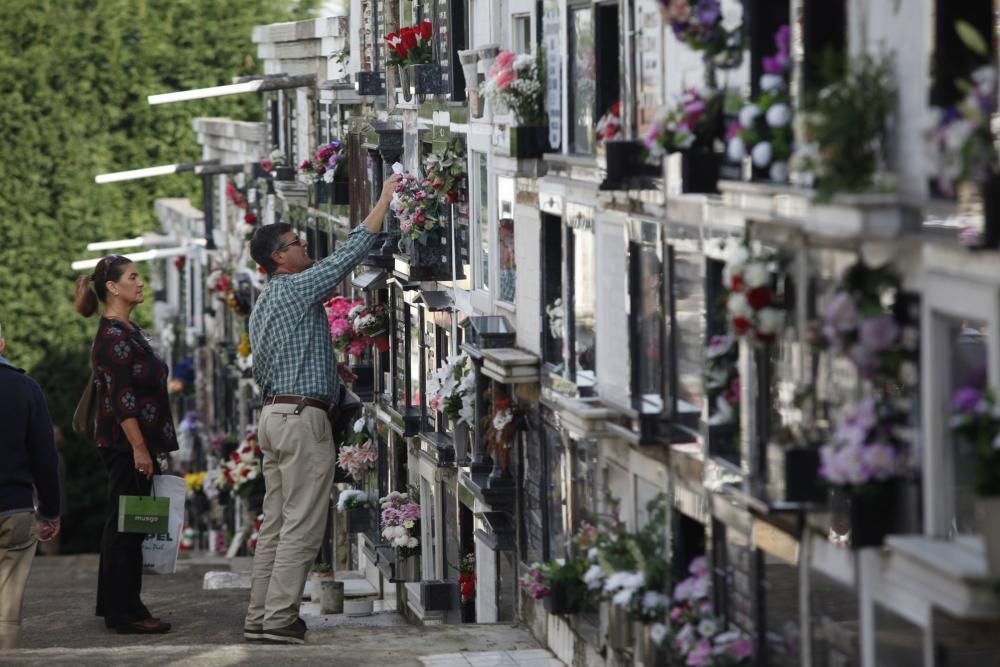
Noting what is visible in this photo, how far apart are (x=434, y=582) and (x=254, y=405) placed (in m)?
15.2

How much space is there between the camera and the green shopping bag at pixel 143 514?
12.9m

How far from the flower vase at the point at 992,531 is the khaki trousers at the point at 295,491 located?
6.53 meters

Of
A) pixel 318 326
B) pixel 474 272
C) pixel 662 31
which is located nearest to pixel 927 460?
pixel 662 31

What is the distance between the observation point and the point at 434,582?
17516 millimetres

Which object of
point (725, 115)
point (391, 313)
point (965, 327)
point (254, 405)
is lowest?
point (254, 405)

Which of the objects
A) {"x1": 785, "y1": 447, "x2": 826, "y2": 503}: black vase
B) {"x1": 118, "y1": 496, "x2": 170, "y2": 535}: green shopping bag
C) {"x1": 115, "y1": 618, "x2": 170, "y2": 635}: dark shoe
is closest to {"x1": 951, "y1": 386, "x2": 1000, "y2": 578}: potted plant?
{"x1": 785, "y1": 447, "x2": 826, "y2": 503}: black vase

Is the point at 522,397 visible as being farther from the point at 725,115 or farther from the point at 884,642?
the point at 884,642

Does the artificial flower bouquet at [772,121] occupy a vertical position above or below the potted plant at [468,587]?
above

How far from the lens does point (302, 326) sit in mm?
12594

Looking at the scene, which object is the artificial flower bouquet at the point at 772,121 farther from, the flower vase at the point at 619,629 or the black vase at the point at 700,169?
the flower vase at the point at 619,629

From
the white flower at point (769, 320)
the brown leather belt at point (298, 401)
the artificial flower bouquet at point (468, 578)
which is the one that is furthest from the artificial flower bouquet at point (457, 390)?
the white flower at point (769, 320)

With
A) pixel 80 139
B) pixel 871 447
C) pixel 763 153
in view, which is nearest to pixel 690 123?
pixel 763 153

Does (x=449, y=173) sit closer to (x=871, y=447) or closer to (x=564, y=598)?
(x=564, y=598)

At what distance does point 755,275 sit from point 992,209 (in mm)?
1951
